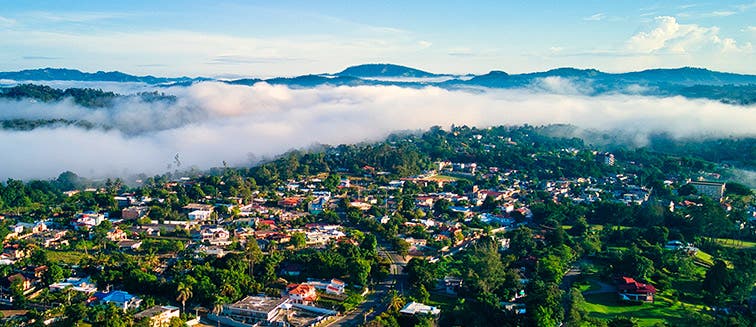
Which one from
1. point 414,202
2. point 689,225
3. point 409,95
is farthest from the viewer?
point 409,95

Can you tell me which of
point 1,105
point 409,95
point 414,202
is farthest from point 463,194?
point 409,95

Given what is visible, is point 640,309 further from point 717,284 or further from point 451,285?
point 451,285

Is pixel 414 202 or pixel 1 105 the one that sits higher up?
pixel 1 105

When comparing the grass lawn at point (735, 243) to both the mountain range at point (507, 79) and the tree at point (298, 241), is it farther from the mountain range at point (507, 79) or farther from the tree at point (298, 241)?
the mountain range at point (507, 79)

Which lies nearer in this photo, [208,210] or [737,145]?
[208,210]

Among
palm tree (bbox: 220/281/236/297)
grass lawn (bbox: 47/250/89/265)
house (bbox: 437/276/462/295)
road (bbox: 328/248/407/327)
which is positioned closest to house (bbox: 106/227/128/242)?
grass lawn (bbox: 47/250/89/265)

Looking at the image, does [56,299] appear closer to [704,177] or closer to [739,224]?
[739,224]

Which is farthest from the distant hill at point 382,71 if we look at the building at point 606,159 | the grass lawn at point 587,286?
the grass lawn at point 587,286
